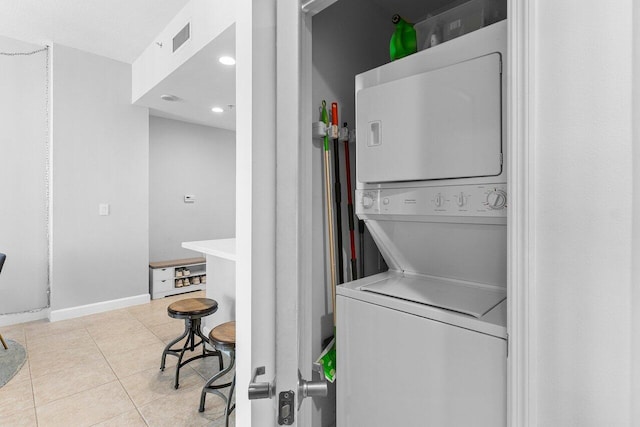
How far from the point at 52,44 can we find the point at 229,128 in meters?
2.46

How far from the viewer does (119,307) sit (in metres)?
4.00

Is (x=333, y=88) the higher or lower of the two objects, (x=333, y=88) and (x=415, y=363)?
the higher

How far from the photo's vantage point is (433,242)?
1.45m

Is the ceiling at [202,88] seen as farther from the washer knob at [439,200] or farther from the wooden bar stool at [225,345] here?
the wooden bar stool at [225,345]

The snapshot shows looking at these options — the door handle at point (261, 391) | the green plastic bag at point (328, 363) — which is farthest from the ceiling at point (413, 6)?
the door handle at point (261, 391)

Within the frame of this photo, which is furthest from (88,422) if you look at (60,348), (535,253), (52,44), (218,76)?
(52,44)

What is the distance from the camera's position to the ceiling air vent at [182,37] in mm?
2741

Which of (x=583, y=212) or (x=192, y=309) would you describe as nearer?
(x=583, y=212)

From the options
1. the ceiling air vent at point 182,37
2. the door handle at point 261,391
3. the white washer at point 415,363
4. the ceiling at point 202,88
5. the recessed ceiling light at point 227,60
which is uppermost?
the ceiling air vent at point 182,37

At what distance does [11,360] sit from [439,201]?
357cm

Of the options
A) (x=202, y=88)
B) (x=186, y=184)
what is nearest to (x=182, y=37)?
(x=202, y=88)

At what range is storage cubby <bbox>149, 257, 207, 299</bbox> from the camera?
4.38 metres

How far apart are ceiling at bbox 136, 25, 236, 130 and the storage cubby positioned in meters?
2.10

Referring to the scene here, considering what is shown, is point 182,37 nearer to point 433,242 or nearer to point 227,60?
point 227,60
